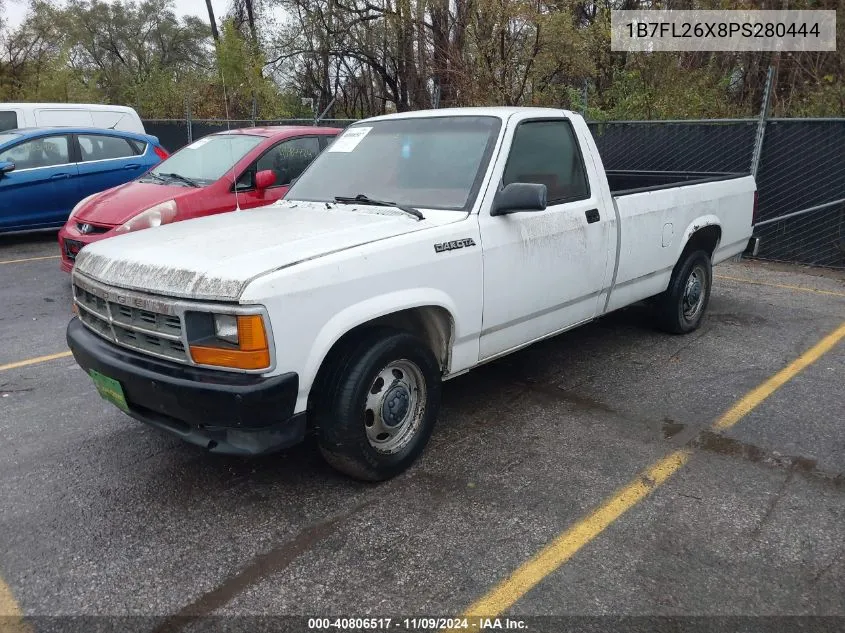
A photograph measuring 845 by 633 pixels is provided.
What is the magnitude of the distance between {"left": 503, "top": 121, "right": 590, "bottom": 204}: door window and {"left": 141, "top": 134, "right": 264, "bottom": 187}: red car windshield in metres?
4.01

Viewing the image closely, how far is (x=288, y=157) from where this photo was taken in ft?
25.2

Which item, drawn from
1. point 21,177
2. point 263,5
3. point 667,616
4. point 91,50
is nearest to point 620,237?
point 667,616

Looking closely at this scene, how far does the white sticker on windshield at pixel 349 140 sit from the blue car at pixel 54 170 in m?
6.84

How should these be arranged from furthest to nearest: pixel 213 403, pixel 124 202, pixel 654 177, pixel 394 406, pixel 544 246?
pixel 124 202
pixel 654 177
pixel 544 246
pixel 394 406
pixel 213 403

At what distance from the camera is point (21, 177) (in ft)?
31.7

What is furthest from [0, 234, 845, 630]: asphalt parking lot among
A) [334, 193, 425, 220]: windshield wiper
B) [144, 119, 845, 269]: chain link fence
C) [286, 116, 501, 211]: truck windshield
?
[144, 119, 845, 269]: chain link fence

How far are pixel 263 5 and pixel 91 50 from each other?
2026cm

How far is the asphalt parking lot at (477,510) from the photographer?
2.75 metres

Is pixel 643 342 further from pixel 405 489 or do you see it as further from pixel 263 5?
pixel 263 5

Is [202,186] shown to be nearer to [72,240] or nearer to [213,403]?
[72,240]

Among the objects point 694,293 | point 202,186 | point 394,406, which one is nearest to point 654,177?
point 694,293

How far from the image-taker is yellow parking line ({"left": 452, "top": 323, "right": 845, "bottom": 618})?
2.72m

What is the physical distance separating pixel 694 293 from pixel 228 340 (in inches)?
174

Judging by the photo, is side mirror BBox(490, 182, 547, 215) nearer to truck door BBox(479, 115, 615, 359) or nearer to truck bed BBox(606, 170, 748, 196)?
truck door BBox(479, 115, 615, 359)
